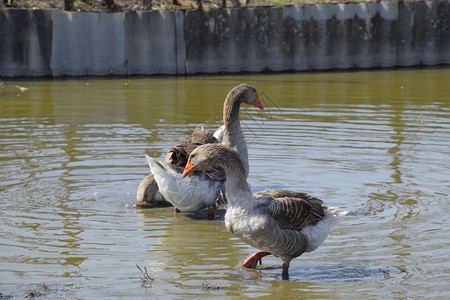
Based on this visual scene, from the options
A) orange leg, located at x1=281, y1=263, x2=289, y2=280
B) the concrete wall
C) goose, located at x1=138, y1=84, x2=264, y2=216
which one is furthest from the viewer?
the concrete wall

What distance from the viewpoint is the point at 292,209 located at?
19.1ft

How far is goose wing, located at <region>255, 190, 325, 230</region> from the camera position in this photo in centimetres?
575

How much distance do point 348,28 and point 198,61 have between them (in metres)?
4.12

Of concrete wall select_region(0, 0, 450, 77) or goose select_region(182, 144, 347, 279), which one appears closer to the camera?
goose select_region(182, 144, 347, 279)

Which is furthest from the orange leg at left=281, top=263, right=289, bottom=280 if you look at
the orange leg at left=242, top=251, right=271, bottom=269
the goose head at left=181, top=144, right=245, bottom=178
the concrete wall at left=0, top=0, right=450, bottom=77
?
the concrete wall at left=0, top=0, right=450, bottom=77

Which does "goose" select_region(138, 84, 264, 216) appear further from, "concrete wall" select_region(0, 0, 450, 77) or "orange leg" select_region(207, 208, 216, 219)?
"concrete wall" select_region(0, 0, 450, 77)

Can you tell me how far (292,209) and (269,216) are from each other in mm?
260

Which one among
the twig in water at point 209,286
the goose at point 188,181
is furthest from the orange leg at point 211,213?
the twig in water at point 209,286

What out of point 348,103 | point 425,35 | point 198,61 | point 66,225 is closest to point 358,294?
point 66,225

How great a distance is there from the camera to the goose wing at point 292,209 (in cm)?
575

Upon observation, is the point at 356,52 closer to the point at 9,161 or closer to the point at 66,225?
the point at 9,161

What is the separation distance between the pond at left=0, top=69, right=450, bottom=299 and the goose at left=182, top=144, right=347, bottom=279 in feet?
0.79

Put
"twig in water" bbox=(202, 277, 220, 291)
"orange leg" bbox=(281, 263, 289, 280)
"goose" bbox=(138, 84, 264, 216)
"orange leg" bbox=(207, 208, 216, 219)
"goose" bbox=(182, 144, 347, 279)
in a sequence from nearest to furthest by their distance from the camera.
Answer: "twig in water" bbox=(202, 277, 220, 291)
"goose" bbox=(182, 144, 347, 279)
"orange leg" bbox=(281, 263, 289, 280)
"goose" bbox=(138, 84, 264, 216)
"orange leg" bbox=(207, 208, 216, 219)

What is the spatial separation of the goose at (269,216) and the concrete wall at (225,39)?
470 inches
